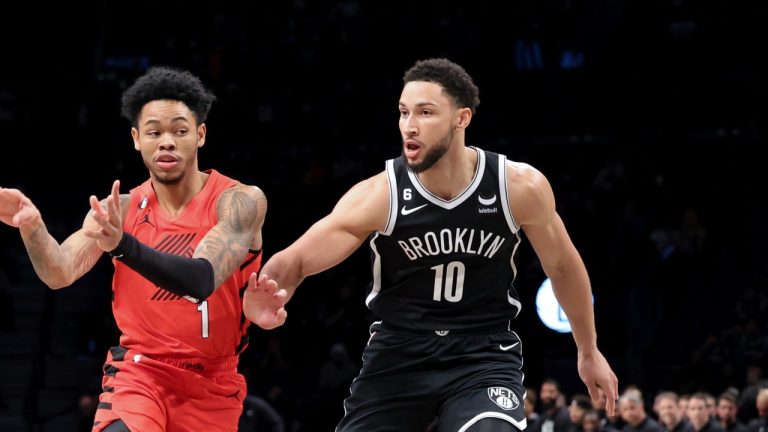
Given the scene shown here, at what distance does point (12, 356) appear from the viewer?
61.6ft

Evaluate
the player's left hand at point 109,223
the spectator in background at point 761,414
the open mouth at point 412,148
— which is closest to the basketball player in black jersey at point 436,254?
the open mouth at point 412,148

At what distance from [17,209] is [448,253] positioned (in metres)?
2.10

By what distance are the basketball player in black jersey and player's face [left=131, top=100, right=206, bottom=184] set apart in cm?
75

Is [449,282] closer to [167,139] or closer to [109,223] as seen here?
[167,139]

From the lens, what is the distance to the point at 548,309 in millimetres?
17641

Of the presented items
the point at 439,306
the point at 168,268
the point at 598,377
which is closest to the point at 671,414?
the point at 598,377

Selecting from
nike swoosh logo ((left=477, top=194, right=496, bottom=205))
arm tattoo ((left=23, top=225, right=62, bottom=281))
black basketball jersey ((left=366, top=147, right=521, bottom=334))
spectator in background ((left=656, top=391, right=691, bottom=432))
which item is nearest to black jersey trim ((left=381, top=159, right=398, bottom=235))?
black basketball jersey ((left=366, top=147, right=521, bottom=334))

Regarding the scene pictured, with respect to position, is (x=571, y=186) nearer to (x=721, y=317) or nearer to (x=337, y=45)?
(x=721, y=317)

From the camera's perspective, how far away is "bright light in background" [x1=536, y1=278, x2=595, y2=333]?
17.6 m

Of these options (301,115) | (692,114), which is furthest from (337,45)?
(692,114)

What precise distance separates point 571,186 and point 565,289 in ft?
39.4

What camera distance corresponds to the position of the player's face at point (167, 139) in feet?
21.4

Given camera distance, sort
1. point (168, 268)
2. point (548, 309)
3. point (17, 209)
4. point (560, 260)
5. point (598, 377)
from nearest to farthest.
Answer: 1. point (168, 268)
2. point (17, 209)
3. point (560, 260)
4. point (598, 377)
5. point (548, 309)

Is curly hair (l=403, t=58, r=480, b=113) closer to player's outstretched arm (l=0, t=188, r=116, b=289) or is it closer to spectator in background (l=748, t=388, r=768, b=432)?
player's outstretched arm (l=0, t=188, r=116, b=289)
